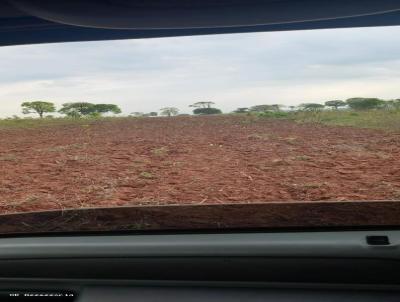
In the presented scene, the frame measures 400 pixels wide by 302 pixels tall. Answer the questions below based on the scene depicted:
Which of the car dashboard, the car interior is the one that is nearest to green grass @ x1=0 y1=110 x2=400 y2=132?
the car interior

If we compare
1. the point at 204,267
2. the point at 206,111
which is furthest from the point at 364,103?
the point at 204,267

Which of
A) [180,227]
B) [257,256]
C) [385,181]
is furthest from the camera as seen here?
[385,181]

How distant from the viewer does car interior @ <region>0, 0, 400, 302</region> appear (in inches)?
91.2

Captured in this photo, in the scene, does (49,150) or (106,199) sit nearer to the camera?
(106,199)

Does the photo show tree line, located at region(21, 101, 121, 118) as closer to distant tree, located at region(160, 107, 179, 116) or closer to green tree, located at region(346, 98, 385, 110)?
distant tree, located at region(160, 107, 179, 116)

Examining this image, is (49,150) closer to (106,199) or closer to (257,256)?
(106,199)

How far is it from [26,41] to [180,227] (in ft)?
4.22

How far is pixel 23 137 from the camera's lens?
385 cm

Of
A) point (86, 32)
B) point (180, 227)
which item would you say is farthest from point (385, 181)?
point (86, 32)

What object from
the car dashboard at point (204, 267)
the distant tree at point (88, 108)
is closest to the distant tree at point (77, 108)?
the distant tree at point (88, 108)

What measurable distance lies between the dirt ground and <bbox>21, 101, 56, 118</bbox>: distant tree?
601 mm

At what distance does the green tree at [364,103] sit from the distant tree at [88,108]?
1.36 m

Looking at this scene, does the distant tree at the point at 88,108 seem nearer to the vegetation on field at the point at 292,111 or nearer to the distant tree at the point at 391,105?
the vegetation on field at the point at 292,111

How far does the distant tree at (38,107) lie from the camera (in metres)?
2.86
